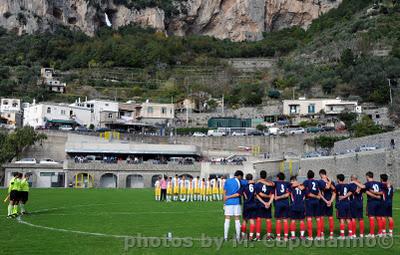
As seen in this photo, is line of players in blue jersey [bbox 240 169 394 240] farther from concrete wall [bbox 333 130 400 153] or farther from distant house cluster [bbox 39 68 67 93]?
distant house cluster [bbox 39 68 67 93]

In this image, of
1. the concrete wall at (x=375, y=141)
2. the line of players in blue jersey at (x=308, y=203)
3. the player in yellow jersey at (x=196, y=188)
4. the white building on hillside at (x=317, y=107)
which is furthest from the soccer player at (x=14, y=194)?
the white building on hillside at (x=317, y=107)

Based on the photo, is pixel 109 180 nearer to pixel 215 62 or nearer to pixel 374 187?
pixel 374 187

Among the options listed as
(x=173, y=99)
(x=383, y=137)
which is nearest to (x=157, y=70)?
(x=173, y=99)

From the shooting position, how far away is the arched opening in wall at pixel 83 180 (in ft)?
203

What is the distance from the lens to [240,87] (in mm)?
113812

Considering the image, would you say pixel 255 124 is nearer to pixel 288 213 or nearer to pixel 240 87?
pixel 240 87

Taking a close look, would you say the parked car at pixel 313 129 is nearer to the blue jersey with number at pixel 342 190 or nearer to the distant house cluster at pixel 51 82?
the distant house cluster at pixel 51 82

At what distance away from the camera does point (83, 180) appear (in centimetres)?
6241

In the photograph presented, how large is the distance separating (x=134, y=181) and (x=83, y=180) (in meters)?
6.20

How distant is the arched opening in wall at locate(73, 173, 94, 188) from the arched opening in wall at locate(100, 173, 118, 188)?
1472mm

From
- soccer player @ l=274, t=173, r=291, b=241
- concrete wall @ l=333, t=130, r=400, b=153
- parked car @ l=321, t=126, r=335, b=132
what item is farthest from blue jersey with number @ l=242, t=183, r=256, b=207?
parked car @ l=321, t=126, r=335, b=132

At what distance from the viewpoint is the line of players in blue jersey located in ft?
49.1

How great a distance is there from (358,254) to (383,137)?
4242 cm

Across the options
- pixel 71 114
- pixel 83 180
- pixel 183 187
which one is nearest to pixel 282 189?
pixel 183 187
